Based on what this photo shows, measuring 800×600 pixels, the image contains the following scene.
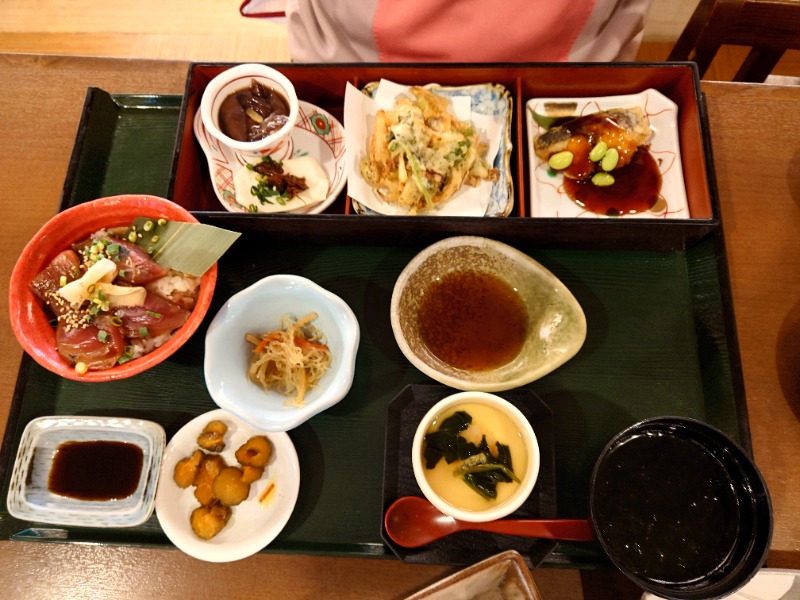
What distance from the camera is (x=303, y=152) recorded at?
194cm

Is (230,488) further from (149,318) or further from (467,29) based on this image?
(467,29)

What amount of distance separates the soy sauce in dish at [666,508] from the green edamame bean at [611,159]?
3.24ft

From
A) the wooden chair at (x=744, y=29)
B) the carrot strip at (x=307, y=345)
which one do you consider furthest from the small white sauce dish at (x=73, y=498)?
the wooden chair at (x=744, y=29)

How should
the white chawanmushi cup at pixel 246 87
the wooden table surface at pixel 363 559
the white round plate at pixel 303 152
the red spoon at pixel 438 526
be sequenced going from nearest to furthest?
the red spoon at pixel 438 526 → the wooden table surface at pixel 363 559 → the white chawanmushi cup at pixel 246 87 → the white round plate at pixel 303 152

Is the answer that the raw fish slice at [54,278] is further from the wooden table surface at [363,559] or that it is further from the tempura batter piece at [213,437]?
the tempura batter piece at [213,437]

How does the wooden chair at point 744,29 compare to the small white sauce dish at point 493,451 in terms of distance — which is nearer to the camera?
the small white sauce dish at point 493,451

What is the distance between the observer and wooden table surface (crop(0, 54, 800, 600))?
1.52m

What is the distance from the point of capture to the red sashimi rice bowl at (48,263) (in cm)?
145

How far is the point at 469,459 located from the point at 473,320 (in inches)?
19.5

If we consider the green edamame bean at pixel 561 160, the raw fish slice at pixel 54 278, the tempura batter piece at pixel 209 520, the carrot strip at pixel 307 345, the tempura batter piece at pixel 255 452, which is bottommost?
the tempura batter piece at pixel 209 520

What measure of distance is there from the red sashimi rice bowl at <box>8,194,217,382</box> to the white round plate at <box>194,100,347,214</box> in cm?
30

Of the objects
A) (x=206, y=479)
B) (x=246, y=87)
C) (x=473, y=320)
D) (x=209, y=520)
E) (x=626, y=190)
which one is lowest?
(x=209, y=520)

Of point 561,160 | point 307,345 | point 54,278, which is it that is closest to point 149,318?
point 54,278

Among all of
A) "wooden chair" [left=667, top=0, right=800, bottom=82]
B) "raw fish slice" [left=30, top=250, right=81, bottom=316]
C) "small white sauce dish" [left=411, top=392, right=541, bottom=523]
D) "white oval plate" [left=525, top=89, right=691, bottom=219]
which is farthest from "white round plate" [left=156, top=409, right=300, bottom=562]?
"wooden chair" [left=667, top=0, right=800, bottom=82]
